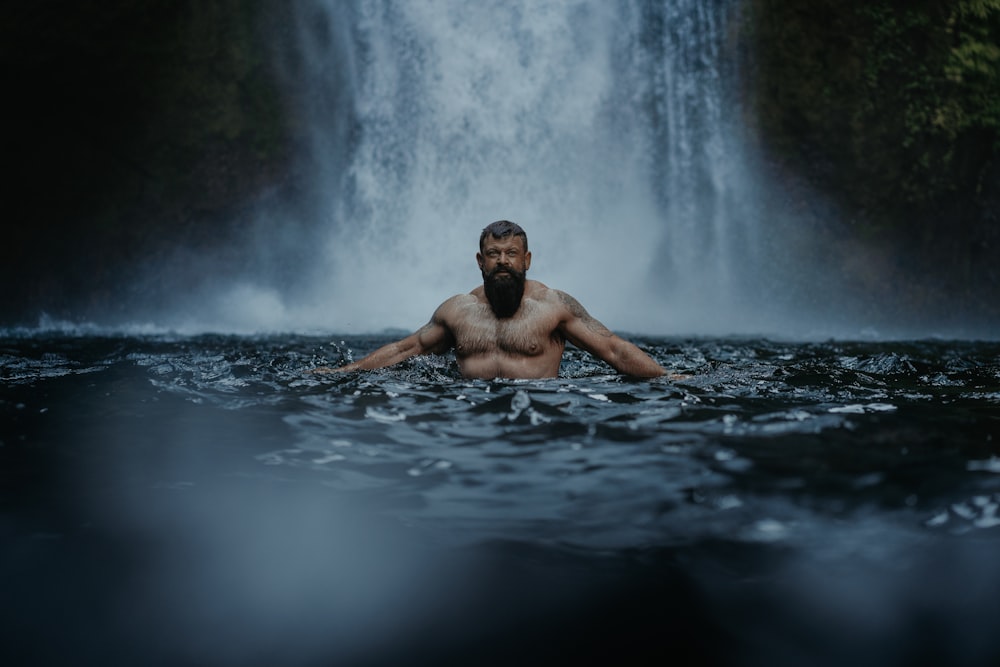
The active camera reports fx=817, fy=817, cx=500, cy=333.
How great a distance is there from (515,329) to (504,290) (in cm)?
26

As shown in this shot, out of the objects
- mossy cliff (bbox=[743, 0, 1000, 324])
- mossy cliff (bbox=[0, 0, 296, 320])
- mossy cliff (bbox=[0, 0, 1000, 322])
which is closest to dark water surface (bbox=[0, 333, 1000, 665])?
mossy cliff (bbox=[0, 0, 296, 320])

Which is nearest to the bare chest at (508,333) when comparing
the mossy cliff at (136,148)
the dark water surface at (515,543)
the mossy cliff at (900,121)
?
the dark water surface at (515,543)

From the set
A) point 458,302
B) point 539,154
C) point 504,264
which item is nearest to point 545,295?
point 504,264

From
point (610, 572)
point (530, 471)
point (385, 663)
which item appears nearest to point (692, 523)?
point (610, 572)

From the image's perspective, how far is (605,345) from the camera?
16.8ft

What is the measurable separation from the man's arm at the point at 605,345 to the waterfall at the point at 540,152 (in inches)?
344

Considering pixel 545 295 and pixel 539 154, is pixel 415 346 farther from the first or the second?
pixel 539 154

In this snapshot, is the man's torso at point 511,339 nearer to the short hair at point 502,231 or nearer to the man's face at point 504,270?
the man's face at point 504,270

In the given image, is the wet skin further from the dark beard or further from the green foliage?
the green foliage

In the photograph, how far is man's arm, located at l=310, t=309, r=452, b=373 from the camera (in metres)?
5.33

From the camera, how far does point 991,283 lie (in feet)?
45.8

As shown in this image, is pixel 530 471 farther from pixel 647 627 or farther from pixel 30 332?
pixel 30 332

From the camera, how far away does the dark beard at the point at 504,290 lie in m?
4.96

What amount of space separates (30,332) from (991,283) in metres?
15.0
